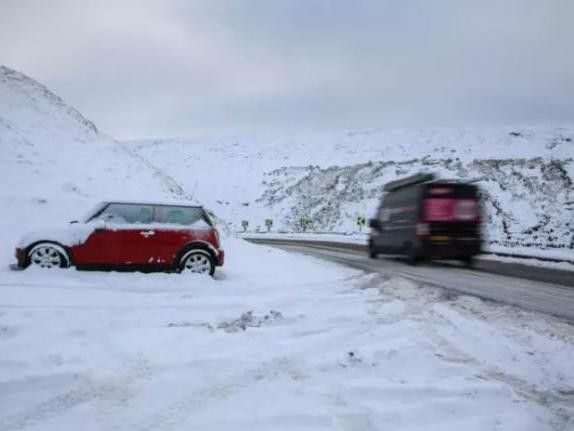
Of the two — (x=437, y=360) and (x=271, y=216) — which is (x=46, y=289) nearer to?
(x=437, y=360)

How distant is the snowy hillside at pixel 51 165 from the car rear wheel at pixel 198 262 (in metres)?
4.13

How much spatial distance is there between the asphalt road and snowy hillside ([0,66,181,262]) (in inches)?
325

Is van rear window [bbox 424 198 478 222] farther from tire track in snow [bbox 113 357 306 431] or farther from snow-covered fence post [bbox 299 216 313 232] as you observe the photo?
snow-covered fence post [bbox 299 216 313 232]

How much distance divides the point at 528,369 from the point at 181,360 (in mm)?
3185

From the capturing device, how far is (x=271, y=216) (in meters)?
47.1

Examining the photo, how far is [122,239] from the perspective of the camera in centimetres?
930

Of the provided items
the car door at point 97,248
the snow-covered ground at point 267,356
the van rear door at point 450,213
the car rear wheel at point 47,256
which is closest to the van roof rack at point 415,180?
the van rear door at point 450,213

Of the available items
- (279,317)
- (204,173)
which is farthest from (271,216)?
(279,317)

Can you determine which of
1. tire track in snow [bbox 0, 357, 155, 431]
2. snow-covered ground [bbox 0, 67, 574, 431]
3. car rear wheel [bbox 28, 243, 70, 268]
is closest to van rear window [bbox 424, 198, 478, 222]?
snow-covered ground [bbox 0, 67, 574, 431]

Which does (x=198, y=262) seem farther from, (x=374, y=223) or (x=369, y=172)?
(x=369, y=172)

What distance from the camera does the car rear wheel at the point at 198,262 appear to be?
Answer: 9680 millimetres

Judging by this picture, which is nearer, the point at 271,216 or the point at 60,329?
the point at 60,329

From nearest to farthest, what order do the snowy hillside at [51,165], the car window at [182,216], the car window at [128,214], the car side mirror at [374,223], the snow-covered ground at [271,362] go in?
the snow-covered ground at [271,362], the car window at [128,214], the car window at [182,216], the snowy hillside at [51,165], the car side mirror at [374,223]

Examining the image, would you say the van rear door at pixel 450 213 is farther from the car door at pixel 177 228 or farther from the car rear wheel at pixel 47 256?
the car rear wheel at pixel 47 256
